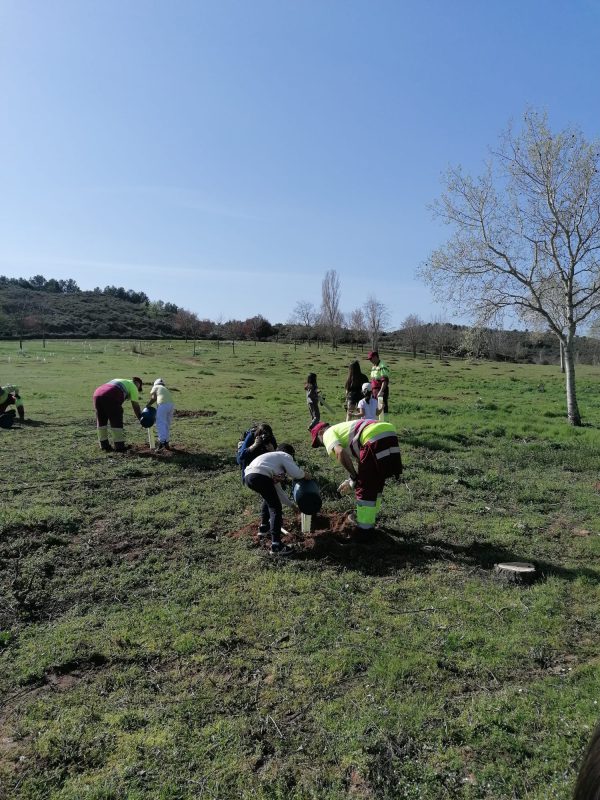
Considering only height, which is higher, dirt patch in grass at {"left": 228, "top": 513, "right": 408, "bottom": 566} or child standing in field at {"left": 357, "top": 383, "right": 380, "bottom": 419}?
child standing in field at {"left": 357, "top": 383, "right": 380, "bottom": 419}

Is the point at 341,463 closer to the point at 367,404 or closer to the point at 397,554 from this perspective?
the point at 397,554

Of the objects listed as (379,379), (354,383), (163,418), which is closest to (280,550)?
(163,418)

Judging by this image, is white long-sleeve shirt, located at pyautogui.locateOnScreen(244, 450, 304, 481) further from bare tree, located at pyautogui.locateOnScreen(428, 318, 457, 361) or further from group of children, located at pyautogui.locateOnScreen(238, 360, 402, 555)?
bare tree, located at pyautogui.locateOnScreen(428, 318, 457, 361)

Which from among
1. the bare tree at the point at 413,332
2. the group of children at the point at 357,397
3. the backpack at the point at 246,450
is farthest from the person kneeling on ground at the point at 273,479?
the bare tree at the point at 413,332

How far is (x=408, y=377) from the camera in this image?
124 feet

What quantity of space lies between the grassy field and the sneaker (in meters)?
0.15

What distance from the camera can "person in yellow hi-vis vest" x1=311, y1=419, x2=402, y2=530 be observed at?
7297 millimetres

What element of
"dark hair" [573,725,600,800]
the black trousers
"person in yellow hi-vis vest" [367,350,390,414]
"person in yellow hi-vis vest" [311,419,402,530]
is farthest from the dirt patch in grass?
"person in yellow hi-vis vest" [367,350,390,414]

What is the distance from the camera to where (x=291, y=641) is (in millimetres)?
5180

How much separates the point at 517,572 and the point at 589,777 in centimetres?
557

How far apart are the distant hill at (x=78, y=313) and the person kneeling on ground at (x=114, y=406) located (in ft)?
219

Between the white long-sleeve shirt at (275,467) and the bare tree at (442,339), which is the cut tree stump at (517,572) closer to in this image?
the white long-sleeve shirt at (275,467)

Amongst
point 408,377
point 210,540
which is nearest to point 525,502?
point 210,540

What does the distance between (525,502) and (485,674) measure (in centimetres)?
549
